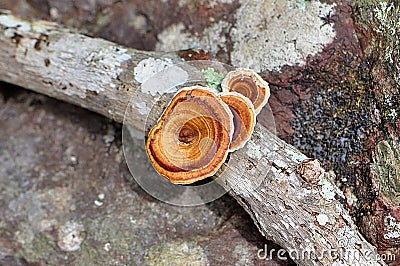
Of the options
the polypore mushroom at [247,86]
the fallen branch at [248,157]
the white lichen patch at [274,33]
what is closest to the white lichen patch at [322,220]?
the fallen branch at [248,157]

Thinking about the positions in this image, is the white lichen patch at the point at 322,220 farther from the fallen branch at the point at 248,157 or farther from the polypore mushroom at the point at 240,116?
the polypore mushroom at the point at 240,116

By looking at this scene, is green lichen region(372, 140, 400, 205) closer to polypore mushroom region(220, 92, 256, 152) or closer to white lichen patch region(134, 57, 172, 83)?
polypore mushroom region(220, 92, 256, 152)

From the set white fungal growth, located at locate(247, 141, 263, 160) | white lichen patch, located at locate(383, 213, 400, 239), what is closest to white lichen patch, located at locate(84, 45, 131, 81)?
white fungal growth, located at locate(247, 141, 263, 160)

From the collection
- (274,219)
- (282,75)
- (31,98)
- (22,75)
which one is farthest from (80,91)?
(274,219)

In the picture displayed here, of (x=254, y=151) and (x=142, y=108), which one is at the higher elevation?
(x=254, y=151)

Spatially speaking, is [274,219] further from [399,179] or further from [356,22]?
[356,22]

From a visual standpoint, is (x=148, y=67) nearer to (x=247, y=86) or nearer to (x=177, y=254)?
(x=247, y=86)

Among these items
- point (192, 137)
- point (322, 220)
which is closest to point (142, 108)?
point (192, 137)
